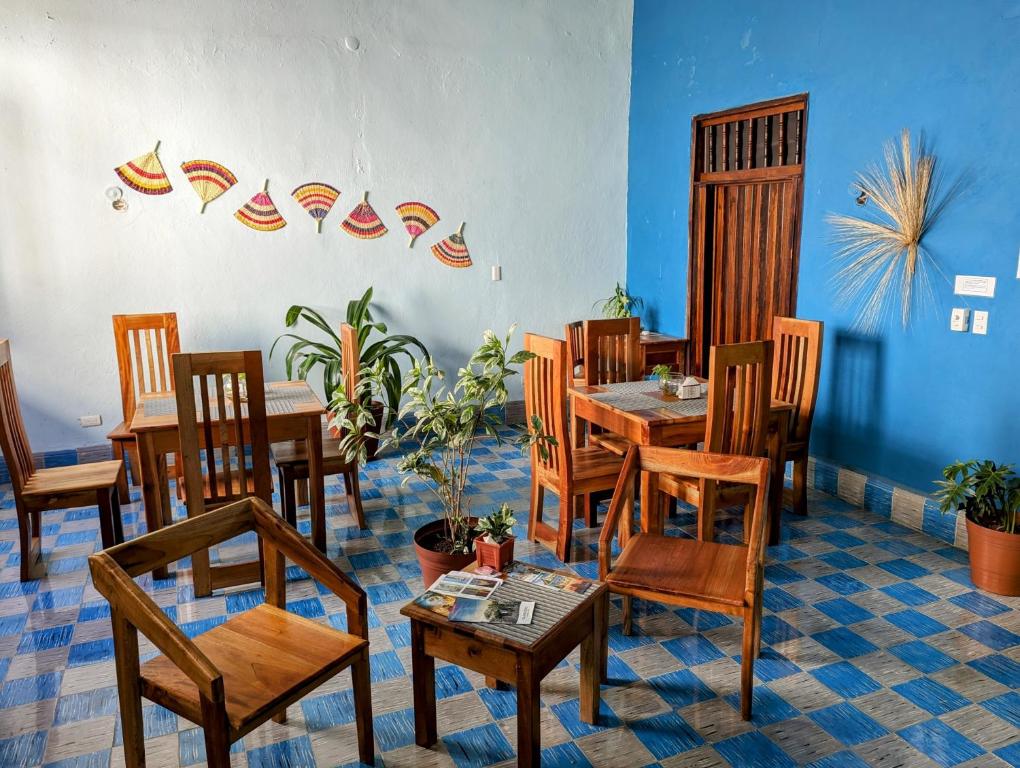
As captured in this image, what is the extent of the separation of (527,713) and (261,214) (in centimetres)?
411

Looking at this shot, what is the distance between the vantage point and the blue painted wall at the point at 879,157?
3471mm

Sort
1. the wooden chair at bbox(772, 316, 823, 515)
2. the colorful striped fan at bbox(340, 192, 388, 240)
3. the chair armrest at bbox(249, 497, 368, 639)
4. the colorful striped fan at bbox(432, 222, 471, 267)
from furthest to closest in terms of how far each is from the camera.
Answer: the colorful striped fan at bbox(432, 222, 471, 267) → the colorful striped fan at bbox(340, 192, 388, 240) → the wooden chair at bbox(772, 316, 823, 515) → the chair armrest at bbox(249, 497, 368, 639)

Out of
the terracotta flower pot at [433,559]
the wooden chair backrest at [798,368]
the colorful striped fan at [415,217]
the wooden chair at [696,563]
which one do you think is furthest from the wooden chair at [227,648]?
the colorful striped fan at [415,217]

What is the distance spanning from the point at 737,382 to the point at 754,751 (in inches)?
62.8

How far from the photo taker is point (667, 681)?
265 centimetres

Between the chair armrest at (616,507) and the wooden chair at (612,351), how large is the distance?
1596 mm

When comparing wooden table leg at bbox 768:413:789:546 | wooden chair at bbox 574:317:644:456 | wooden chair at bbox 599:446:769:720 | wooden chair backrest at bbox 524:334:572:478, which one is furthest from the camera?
wooden chair at bbox 574:317:644:456

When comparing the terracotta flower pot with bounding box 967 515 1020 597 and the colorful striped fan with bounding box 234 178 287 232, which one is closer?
the terracotta flower pot with bounding box 967 515 1020 597

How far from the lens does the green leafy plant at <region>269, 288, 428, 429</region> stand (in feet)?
17.1

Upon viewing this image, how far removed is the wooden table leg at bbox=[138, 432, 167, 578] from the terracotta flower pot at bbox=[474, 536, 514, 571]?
158 cm

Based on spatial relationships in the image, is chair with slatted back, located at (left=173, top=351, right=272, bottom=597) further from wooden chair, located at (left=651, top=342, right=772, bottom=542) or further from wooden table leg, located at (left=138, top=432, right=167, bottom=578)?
wooden chair, located at (left=651, top=342, right=772, bottom=542)

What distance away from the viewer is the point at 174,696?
76.1 inches

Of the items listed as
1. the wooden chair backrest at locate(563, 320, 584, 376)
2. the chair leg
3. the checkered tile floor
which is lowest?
the checkered tile floor

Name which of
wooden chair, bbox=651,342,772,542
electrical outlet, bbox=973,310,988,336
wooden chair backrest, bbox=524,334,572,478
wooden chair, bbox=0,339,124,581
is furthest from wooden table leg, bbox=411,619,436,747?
electrical outlet, bbox=973,310,988,336
